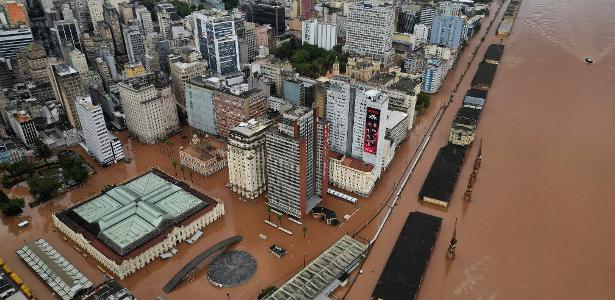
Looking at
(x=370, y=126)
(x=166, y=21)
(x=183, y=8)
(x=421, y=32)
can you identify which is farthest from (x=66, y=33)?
(x=421, y=32)

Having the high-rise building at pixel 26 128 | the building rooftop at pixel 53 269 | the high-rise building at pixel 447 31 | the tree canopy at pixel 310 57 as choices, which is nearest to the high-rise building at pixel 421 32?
the high-rise building at pixel 447 31

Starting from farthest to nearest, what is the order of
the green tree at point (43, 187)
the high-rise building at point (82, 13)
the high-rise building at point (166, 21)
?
1. the high-rise building at point (82, 13)
2. the high-rise building at point (166, 21)
3. the green tree at point (43, 187)

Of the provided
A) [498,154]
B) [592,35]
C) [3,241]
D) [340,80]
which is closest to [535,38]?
[592,35]

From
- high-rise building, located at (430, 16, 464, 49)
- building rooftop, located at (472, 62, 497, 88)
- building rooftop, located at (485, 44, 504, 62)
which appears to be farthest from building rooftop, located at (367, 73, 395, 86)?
building rooftop, located at (485, 44, 504, 62)

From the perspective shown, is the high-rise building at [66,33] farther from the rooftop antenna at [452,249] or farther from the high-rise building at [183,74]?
the rooftop antenna at [452,249]

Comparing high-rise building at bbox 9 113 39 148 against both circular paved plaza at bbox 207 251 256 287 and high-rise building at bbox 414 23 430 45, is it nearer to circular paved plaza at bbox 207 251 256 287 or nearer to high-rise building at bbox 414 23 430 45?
circular paved plaza at bbox 207 251 256 287

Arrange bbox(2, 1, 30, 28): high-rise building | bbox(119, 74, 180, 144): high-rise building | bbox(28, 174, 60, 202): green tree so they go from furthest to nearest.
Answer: bbox(2, 1, 30, 28): high-rise building
bbox(119, 74, 180, 144): high-rise building
bbox(28, 174, 60, 202): green tree
